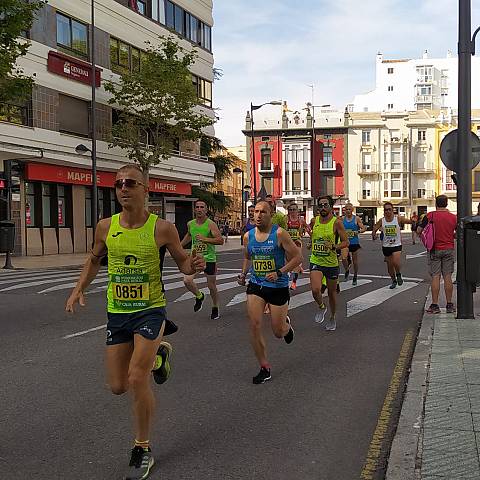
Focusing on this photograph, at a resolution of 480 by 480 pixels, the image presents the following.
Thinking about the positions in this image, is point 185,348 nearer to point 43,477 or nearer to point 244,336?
point 244,336

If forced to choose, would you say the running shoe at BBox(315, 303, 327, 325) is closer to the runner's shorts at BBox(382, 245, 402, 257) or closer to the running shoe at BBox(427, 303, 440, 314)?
the running shoe at BBox(427, 303, 440, 314)

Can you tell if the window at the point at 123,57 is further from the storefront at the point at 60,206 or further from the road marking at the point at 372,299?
the road marking at the point at 372,299

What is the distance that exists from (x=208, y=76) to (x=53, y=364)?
118 feet

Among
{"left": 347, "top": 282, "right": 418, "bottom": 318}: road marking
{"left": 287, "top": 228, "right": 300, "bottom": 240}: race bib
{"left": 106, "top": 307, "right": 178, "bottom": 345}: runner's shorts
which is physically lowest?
{"left": 347, "top": 282, "right": 418, "bottom": 318}: road marking

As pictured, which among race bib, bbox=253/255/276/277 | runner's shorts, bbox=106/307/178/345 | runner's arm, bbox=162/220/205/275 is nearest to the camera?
runner's shorts, bbox=106/307/178/345

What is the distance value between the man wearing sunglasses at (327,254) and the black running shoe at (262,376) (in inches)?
118

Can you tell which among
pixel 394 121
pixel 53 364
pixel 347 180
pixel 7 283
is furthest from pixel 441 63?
pixel 53 364

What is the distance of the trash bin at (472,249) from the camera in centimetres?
927

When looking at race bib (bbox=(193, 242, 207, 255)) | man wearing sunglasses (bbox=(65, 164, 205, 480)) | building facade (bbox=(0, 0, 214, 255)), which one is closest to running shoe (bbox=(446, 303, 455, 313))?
race bib (bbox=(193, 242, 207, 255))

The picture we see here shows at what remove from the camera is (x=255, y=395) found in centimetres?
600

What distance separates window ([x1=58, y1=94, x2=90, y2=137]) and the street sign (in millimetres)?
22235

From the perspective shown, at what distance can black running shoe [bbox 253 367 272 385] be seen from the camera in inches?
253

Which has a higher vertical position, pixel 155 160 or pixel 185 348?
pixel 155 160

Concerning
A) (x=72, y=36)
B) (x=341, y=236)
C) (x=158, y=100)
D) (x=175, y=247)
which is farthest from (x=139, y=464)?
(x=72, y=36)
